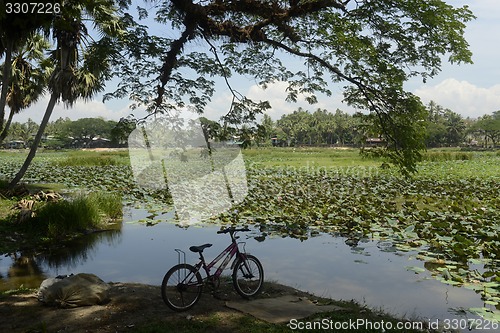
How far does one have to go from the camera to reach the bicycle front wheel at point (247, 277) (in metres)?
5.89

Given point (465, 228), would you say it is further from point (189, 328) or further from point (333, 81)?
point (189, 328)

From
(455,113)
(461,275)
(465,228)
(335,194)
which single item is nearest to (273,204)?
(335,194)

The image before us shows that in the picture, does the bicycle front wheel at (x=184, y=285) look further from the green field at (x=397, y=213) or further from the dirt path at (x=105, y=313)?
the green field at (x=397, y=213)

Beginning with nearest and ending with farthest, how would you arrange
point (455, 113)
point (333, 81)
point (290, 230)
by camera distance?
point (333, 81) → point (290, 230) → point (455, 113)

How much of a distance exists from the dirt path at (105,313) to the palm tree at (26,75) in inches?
596

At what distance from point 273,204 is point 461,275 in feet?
24.8

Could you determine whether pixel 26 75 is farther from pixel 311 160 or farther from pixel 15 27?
pixel 311 160

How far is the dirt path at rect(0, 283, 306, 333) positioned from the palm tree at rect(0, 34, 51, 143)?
15.1 m

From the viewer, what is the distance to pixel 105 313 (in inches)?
201

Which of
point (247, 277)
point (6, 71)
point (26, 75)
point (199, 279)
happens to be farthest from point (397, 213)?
point (26, 75)

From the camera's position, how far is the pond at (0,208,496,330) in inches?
272

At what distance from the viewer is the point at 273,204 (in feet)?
46.4

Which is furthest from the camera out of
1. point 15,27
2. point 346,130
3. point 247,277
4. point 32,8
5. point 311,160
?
point 346,130

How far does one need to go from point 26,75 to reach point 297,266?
58.9 ft
